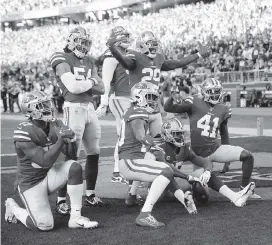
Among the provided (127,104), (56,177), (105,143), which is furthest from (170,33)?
(56,177)

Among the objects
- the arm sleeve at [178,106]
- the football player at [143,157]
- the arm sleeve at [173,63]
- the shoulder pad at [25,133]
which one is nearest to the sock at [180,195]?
the football player at [143,157]

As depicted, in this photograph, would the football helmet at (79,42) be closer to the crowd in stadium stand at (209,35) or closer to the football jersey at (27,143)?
the football jersey at (27,143)

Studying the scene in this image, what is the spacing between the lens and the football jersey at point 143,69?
591 cm

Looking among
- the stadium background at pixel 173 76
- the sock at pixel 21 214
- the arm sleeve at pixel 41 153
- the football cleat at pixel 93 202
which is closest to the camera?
the stadium background at pixel 173 76

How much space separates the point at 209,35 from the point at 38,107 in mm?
19865

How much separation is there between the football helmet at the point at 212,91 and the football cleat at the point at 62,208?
1765 millimetres

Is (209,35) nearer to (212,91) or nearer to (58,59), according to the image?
(212,91)

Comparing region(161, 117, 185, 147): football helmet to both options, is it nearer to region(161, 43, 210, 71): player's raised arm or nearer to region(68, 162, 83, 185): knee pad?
region(68, 162, 83, 185): knee pad

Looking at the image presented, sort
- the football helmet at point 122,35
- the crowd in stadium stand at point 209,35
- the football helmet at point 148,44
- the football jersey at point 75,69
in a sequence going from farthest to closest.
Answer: the crowd in stadium stand at point 209,35, the football helmet at point 122,35, the football helmet at point 148,44, the football jersey at point 75,69

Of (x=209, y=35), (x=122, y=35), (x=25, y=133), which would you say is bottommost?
(x=25, y=133)

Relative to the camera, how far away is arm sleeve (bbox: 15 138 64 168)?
4.27m

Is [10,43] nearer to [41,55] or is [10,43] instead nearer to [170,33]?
[41,55]

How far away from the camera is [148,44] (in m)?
5.81

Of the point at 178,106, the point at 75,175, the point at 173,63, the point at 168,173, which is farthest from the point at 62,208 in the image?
the point at 173,63
